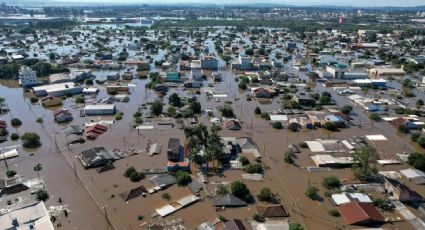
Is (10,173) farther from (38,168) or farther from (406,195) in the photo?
(406,195)

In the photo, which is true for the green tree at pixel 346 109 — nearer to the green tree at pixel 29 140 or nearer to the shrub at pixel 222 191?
the shrub at pixel 222 191

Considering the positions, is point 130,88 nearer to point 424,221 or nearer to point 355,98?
point 355,98

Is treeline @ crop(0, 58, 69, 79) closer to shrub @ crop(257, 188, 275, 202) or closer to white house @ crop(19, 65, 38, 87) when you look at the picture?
white house @ crop(19, 65, 38, 87)

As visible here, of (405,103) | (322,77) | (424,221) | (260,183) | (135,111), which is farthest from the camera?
(322,77)

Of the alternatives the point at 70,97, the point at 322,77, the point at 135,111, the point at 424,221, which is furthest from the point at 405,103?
the point at 70,97

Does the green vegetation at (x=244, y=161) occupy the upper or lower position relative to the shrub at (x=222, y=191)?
upper

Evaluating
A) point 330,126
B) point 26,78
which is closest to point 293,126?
point 330,126

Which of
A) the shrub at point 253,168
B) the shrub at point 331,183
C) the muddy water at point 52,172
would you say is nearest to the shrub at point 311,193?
the shrub at point 331,183
